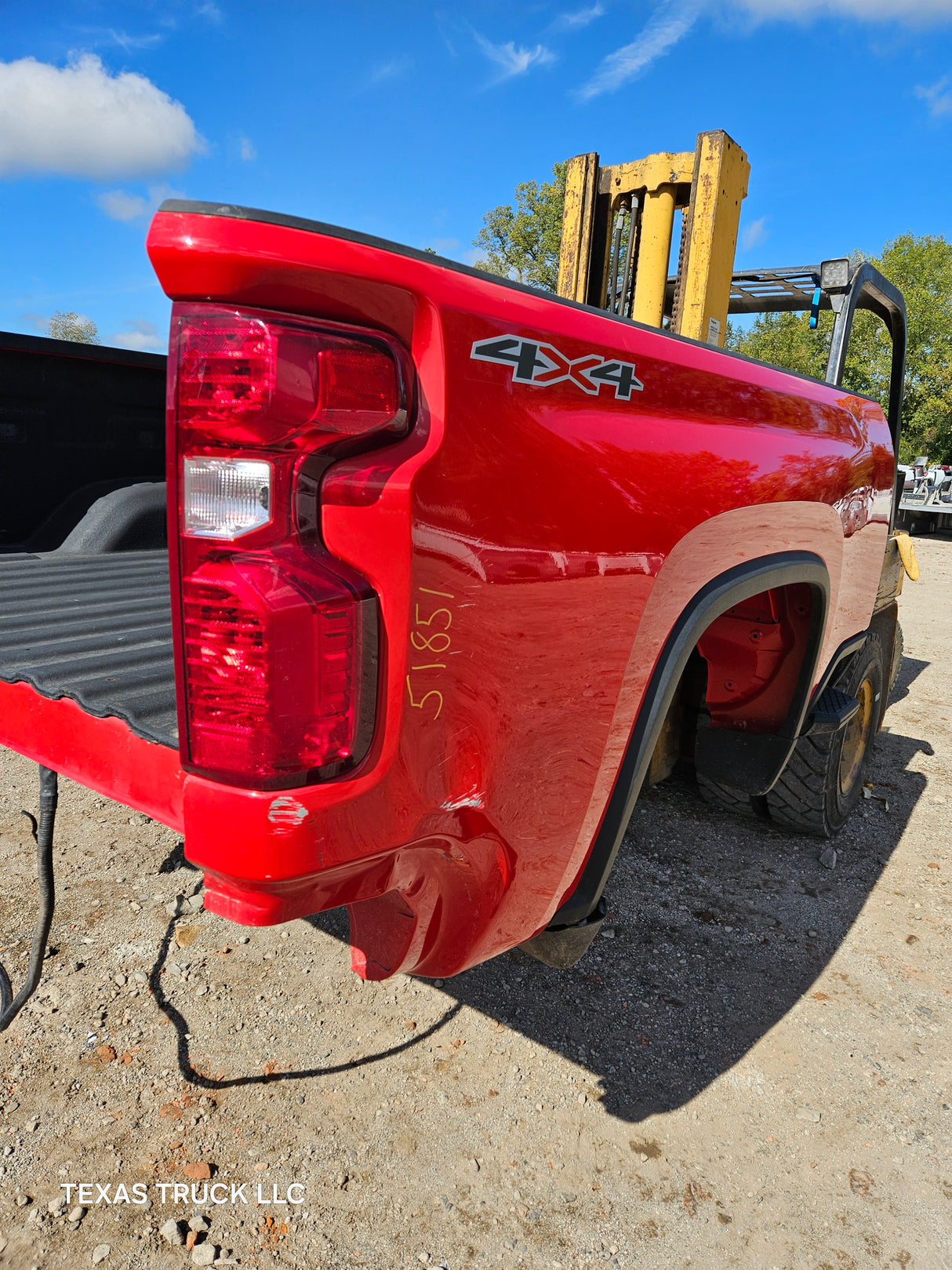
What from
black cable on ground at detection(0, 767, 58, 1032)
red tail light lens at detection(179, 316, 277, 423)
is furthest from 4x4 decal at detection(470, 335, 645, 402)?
black cable on ground at detection(0, 767, 58, 1032)

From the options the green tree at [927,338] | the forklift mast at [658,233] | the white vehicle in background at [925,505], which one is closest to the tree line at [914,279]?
the green tree at [927,338]

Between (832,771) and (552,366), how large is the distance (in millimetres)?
2785

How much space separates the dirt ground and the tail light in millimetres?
1289

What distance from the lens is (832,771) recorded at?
3467 millimetres

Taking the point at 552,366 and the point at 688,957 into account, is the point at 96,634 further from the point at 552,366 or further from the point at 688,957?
the point at 688,957

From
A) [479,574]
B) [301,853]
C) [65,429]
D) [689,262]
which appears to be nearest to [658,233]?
[689,262]

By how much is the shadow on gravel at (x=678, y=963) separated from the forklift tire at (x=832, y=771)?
0.45ft

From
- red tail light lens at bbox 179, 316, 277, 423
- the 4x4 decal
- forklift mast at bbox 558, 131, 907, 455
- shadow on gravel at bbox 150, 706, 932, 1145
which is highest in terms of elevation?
forklift mast at bbox 558, 131, 907, 455

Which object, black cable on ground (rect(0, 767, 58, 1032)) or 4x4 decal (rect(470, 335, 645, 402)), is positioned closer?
4x4 decal (rect(470, 335, 645, 402))

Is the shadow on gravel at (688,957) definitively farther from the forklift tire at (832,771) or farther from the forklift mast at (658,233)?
the forklift mast at (658,233)

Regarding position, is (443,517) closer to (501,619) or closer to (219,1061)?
(501,619)

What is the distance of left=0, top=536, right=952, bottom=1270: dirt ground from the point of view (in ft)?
5.81

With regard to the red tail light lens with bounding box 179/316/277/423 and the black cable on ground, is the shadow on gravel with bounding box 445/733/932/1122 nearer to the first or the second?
the black cable on ground

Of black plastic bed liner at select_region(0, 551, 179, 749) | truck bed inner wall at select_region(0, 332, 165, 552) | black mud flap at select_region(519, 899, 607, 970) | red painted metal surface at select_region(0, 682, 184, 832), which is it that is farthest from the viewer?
truck bed inner wall at select_region(0, 332, 165, 552)
